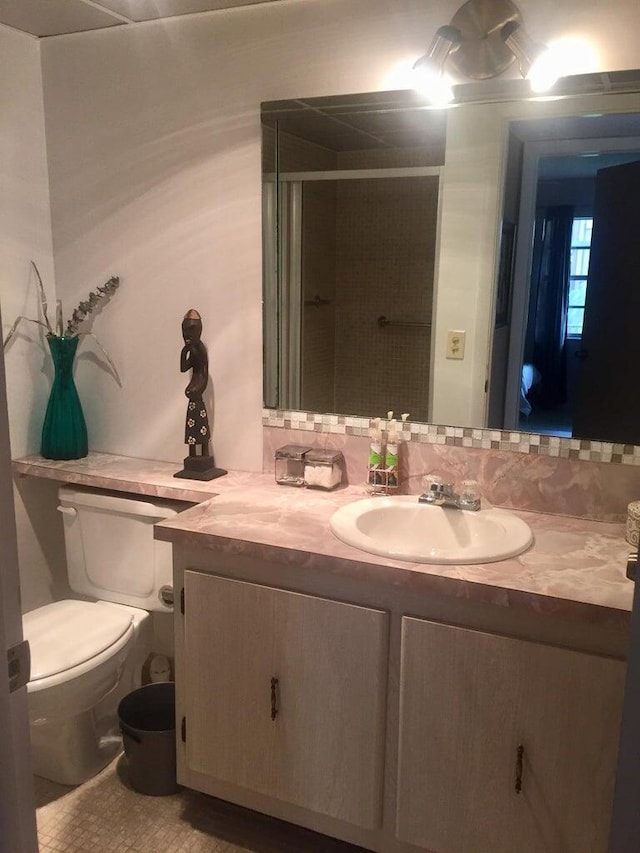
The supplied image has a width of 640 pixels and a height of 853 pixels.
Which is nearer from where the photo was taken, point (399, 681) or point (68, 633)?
point (399, 681)

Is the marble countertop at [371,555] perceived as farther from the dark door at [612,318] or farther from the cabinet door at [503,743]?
the dark door at [612,318]

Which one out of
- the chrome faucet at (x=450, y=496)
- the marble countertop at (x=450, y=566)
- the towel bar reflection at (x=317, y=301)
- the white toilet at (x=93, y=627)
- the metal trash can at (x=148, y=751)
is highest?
the towel bar reflection at (x=317, y=301)

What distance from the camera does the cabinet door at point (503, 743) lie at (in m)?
1.42

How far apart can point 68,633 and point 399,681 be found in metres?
0.96

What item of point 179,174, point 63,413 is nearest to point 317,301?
point 179,174

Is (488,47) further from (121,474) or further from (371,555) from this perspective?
(121,474)

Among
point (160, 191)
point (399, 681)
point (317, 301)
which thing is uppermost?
point (160, 191)

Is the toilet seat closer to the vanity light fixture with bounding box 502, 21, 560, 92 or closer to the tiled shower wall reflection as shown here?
the tiled shower wall reflection

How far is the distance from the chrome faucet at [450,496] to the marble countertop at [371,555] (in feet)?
0.42

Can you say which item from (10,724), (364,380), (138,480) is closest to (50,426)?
(138,480)

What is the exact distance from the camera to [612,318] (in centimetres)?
175

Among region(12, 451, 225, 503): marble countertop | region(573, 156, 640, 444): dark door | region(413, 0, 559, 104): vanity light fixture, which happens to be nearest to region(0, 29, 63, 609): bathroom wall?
region(12, 451, 225, 503): marble countertop

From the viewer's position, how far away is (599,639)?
1.40m

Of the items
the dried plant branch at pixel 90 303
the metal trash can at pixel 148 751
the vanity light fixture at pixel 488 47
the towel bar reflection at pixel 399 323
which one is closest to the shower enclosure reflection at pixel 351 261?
the towel bar reflection at pixel 399 323
